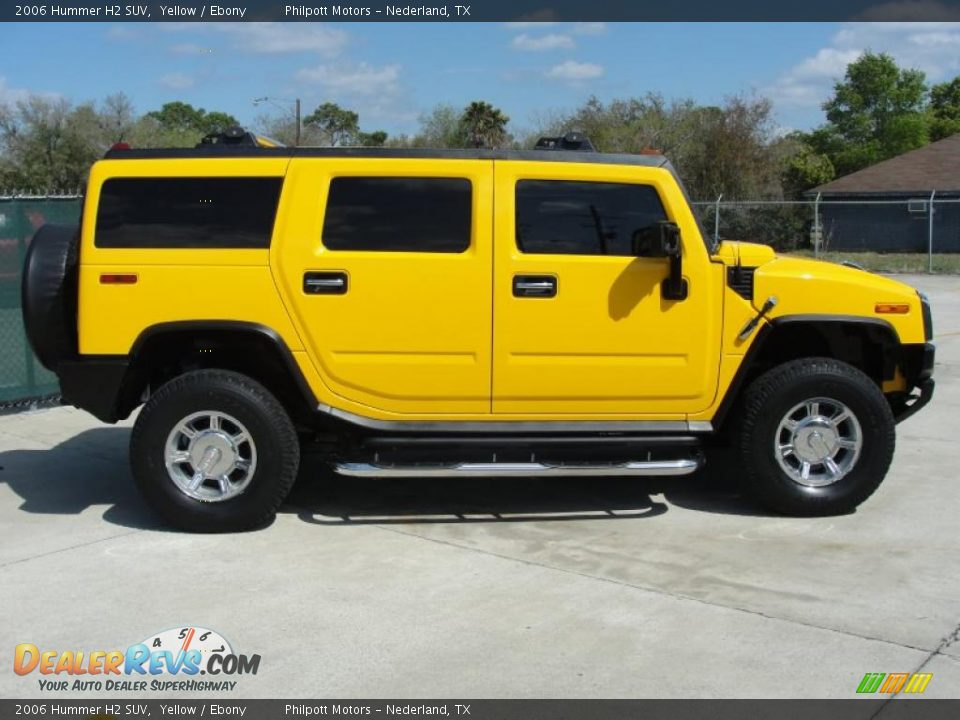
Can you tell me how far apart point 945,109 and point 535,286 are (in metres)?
57.0

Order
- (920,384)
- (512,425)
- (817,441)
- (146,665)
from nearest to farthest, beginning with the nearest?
(146,665)
(512,425)
(817,441)
(920,384)

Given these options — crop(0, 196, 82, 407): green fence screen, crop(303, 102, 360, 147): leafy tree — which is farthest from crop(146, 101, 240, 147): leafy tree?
crop(0, 196, 82, 407): green fence screen

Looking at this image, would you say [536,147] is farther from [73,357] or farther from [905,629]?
[905,629]

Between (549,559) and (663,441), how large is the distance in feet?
3.40

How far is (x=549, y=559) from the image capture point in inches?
211

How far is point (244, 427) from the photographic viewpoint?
5707 mm

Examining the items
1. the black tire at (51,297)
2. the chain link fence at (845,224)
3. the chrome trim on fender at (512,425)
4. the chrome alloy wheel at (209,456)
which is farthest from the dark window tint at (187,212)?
the chain link fence at (845,224)

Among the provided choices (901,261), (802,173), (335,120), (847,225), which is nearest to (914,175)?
(847,225)

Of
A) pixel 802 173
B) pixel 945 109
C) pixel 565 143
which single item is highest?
pixel 945 109

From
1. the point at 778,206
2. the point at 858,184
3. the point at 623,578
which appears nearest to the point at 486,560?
the point at 623,578

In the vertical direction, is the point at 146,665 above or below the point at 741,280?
below

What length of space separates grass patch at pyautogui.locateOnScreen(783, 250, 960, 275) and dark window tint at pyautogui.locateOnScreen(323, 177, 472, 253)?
21.2 m

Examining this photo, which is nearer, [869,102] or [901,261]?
[901,261]

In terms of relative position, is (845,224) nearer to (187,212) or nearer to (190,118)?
(187,212)
